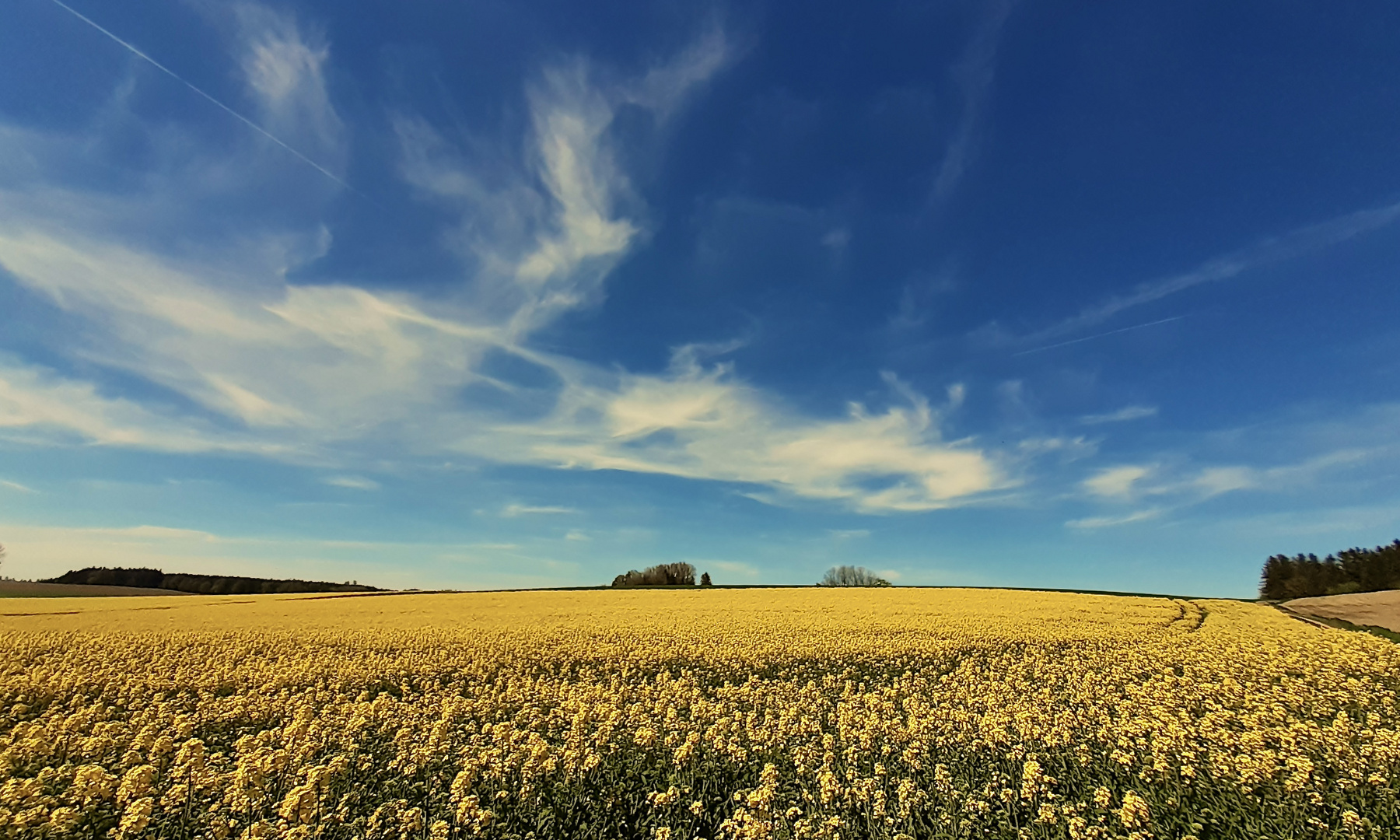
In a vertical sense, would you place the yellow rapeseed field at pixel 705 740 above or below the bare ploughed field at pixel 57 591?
below

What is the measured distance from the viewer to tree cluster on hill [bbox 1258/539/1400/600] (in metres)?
75.8

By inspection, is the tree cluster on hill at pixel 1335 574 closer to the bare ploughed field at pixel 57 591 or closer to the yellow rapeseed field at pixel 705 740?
the yellow rapeseed field at pixel 705 740

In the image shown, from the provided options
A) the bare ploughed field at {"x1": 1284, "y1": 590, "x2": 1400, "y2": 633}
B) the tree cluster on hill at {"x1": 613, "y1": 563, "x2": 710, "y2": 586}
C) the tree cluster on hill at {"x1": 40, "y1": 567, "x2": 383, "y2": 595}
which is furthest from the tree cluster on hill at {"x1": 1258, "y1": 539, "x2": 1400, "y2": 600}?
the tree cluster on hill at {"x1": 40, "y1": 567, "x2": 383, "y2": 595}

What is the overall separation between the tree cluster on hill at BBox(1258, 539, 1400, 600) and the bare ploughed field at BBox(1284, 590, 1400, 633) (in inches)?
1849

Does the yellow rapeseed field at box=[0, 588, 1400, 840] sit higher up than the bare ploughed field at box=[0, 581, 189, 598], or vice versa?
the bare ploughed field at box=[0, 581, 189, 598]

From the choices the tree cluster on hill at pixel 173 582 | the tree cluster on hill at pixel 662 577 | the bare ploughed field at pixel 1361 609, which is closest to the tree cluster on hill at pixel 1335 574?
the bare ploughed field at pixel 1361 609

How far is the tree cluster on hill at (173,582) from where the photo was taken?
86312 millimetres

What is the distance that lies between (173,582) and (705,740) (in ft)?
375

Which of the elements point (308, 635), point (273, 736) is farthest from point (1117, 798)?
point (308, 635)

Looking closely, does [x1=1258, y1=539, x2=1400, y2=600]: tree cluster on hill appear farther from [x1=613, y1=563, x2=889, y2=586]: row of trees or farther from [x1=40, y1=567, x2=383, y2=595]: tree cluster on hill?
[x1=40, y1=567, x2=383, y2=595]: tree cluster on hill

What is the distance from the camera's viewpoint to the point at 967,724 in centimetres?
1045

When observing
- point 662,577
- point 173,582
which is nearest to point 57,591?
point 173,582

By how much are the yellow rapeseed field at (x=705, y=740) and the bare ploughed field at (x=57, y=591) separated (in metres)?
61.5

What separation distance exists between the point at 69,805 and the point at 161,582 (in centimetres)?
11336
